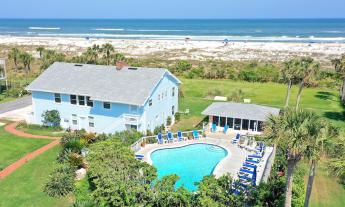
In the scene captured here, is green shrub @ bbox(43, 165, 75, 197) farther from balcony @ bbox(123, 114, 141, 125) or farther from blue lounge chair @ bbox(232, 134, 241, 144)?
blue lounge chair @ bbox(232, 134, 241, 144)

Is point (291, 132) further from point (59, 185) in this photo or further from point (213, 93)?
point (213, 93)

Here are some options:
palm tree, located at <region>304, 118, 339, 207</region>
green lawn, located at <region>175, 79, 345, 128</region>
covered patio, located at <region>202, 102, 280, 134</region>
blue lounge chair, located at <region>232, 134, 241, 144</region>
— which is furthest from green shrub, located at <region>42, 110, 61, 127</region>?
palm tree, located at <region>304, 118, 339, 207</region>

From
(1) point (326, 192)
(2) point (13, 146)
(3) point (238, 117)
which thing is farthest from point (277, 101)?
(2) point (13, 146)

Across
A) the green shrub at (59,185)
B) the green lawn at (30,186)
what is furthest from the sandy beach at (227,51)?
the green shrub at (59,185)

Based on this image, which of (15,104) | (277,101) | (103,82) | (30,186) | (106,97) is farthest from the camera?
(277,101)

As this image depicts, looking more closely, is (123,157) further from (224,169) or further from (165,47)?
(165,47)

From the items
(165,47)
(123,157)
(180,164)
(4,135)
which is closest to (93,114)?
(4,135)
